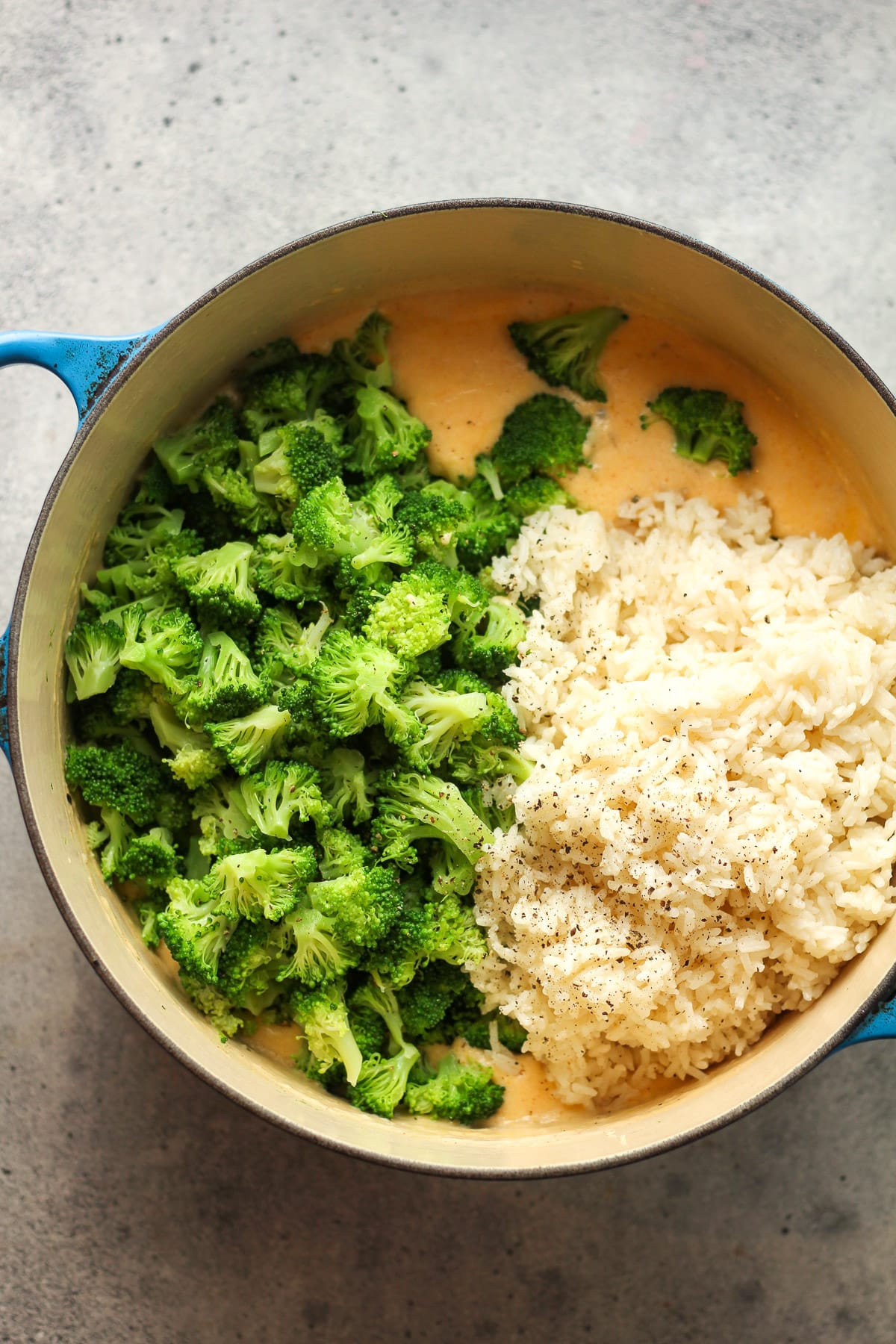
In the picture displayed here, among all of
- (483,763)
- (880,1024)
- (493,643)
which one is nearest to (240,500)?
(493,643)

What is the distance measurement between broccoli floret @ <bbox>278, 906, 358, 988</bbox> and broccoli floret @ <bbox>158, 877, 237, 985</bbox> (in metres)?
0.14

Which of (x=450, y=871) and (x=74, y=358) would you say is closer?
(x=74, y=358)

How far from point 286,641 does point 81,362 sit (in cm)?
71

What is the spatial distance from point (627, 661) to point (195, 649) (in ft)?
3.15

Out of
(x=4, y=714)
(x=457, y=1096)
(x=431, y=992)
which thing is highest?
(x=4, y=714)

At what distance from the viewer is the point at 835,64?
8.91 ft

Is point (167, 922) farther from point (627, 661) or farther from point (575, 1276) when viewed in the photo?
point (575, 1276)

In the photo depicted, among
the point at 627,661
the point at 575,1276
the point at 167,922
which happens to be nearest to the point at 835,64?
the point at 627,661

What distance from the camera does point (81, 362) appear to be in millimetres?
2076

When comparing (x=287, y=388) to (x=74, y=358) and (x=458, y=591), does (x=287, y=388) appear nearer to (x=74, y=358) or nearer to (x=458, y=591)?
(x=74, y=358)

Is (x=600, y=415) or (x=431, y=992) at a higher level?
(x=600, y=415)

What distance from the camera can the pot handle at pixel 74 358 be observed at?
2.05 meters

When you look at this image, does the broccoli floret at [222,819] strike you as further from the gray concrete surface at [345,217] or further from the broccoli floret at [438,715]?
the gray concrete surface at [345,217]

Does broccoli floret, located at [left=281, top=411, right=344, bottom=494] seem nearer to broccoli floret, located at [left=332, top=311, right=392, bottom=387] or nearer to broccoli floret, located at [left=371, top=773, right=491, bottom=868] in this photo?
broccoli floret, located at [left=332, top=311, right=392, bottom=387]
